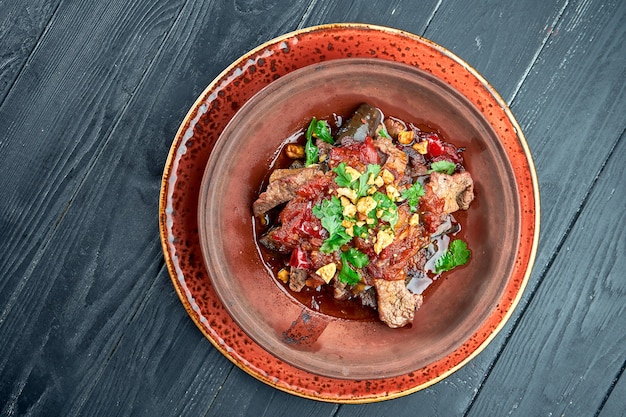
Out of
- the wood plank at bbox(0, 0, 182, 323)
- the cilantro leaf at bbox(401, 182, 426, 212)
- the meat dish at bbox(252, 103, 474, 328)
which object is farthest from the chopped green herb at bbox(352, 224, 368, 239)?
the wood plank at bbox(0, 0, 182, 323)

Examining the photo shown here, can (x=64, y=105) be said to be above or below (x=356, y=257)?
below

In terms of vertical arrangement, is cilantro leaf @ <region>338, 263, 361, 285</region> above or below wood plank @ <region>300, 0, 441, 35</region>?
below

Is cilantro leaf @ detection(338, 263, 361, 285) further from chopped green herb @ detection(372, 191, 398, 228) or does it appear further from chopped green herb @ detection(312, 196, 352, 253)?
chopped green herb @ detection(372, 191, 398, 228)

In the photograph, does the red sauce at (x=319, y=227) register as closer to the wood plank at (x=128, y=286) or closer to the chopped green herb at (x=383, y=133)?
the chopped green herb at (x=383, y=133)

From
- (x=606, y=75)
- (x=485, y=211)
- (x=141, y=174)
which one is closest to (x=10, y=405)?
(x=141, y=174)

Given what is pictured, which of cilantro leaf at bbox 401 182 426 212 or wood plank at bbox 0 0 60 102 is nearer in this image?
cilantro leaf at bbox 401 182 426 212

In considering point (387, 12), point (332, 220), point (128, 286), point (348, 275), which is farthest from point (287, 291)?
point (387, 12)

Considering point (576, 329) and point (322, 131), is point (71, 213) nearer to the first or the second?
point (322, 131)
